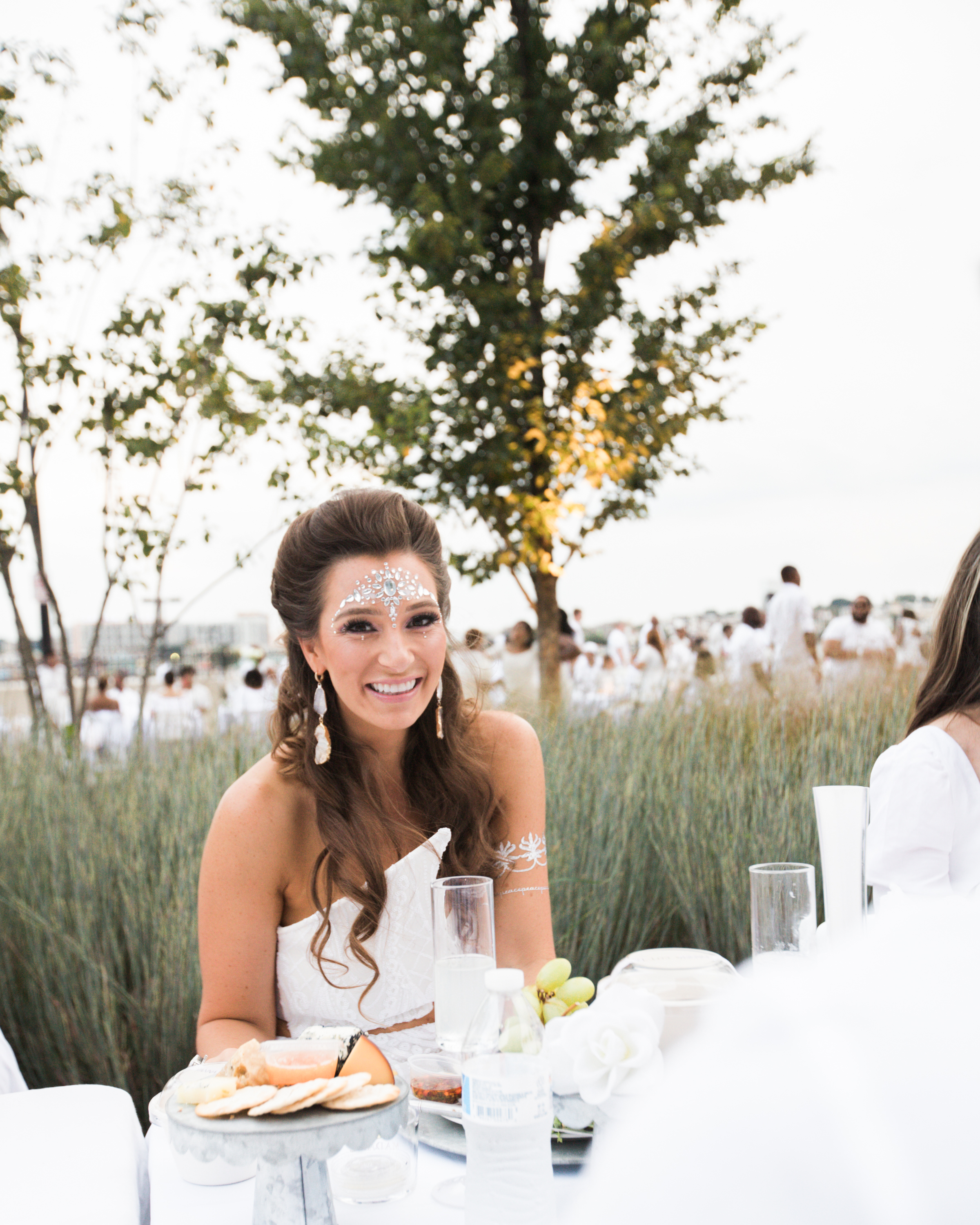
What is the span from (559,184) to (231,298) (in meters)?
4.74

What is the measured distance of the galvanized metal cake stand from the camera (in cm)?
94

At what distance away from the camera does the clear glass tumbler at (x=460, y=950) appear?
1.25 metres

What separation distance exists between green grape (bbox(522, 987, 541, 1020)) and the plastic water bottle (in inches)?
4.4

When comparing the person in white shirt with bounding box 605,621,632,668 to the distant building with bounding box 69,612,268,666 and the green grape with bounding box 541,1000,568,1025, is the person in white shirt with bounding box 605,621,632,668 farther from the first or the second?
the green grape with bounding box 541,1000,568,1025

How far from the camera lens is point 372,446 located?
758 cm

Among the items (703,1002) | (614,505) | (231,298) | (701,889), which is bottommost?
(701,889)

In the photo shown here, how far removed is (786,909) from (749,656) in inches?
268

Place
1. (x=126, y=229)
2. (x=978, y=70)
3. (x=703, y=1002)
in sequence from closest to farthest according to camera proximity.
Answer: (x=703, y=1002)
(x=978, y=70)
(x=126, y=229)

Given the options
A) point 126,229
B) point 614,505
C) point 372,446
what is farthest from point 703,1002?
point 614,505

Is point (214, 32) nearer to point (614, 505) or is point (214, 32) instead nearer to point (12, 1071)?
point (614, 505)

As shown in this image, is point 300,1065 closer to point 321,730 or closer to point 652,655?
point 321,730

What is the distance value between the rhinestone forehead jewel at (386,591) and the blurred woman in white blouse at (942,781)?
1081mm

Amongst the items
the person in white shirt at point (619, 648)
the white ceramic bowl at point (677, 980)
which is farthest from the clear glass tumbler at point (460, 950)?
the person in white shirt at point (619, 648)

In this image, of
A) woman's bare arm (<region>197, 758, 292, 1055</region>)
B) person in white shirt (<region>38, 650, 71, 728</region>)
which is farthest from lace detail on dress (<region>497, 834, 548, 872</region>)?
person in white shirt (<region>38, 650, 71, 728</region>)
